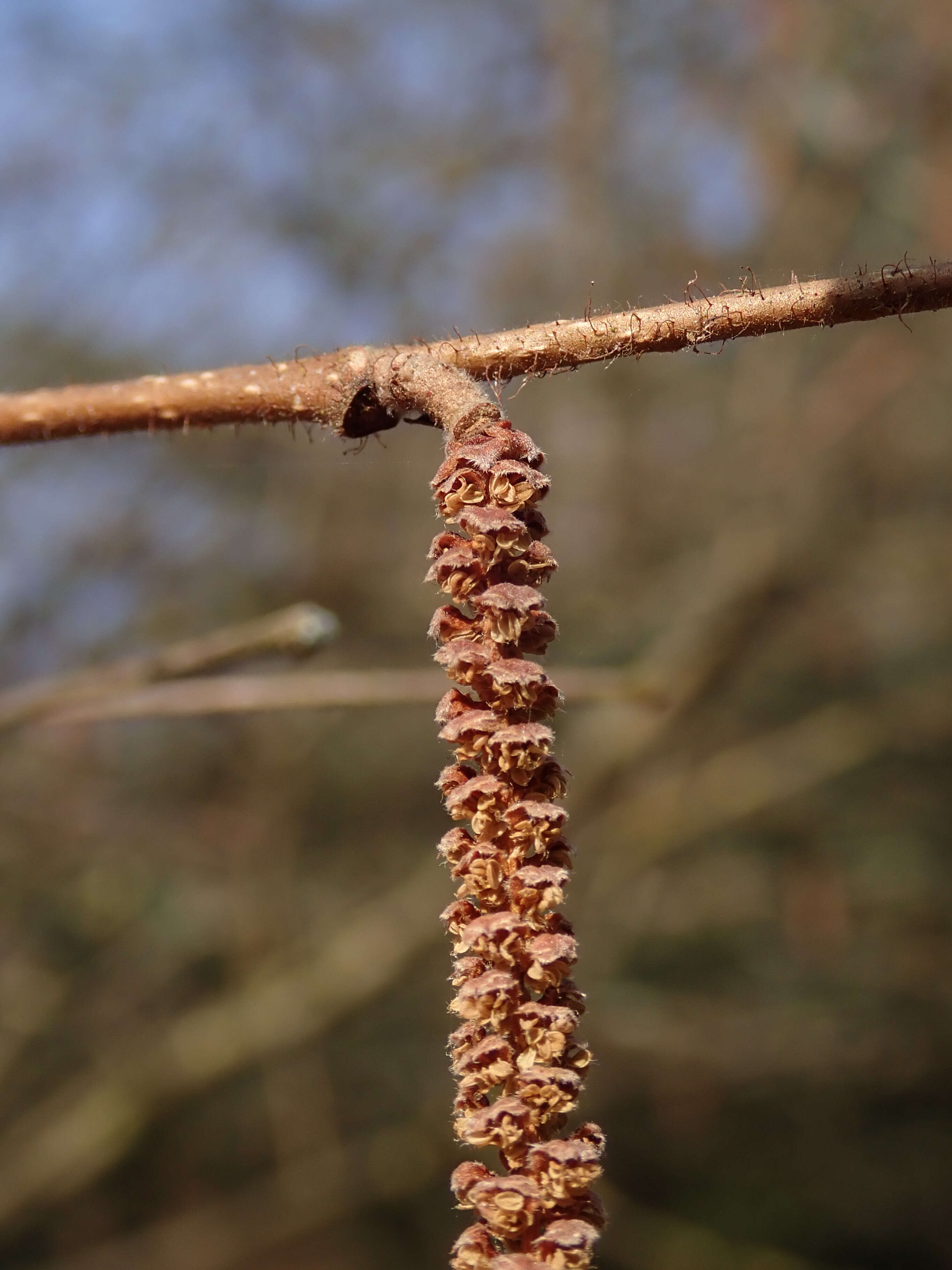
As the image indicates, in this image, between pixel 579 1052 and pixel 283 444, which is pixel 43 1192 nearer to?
pixel 283 444

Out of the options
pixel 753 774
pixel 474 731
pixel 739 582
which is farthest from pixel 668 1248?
pixel 474 731

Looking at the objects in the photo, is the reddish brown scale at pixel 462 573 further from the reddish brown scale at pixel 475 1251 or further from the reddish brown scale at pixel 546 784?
the reddish brown scale at pixel 475 1251

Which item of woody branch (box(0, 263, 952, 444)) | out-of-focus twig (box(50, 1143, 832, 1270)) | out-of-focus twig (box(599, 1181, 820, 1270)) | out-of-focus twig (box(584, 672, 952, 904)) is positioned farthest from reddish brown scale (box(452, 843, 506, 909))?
out-of-focus twig (box(599, 1181, 820, 1270))

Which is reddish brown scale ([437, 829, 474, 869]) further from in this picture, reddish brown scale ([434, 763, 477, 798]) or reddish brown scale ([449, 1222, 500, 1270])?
reddish brown scale ([449, 1222, 500, 1270])

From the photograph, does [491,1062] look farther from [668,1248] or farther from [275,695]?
[668,1248]

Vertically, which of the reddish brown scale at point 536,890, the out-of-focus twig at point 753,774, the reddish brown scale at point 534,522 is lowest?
the reddish brown scale at point 536,890

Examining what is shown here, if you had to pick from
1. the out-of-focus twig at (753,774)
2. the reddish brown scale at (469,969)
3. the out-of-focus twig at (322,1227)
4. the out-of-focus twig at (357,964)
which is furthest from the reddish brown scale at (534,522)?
the out-of-focus twig at (322,1227)

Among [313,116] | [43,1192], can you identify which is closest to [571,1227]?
[43,1192]
